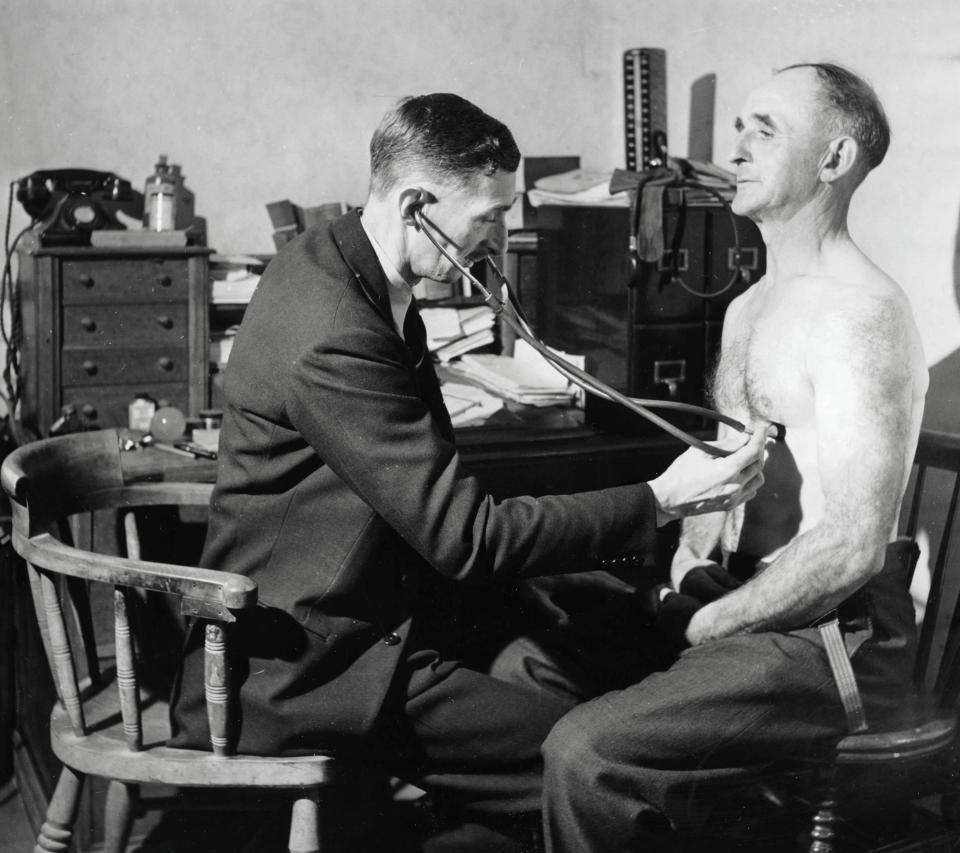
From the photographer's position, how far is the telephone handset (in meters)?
2.80

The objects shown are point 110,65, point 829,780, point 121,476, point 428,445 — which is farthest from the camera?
point 110,65

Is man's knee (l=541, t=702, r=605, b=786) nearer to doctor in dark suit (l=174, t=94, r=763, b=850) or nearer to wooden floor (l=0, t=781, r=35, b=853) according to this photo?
doctor in dark suit (l=174, t=94, r=763, b=850)

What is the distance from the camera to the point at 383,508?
151 centimetres

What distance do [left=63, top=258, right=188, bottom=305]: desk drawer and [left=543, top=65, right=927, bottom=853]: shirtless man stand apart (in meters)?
1.48

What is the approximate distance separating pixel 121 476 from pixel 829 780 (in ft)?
4.16

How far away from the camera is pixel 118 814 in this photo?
5.77ft

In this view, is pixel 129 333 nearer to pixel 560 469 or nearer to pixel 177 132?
pixel 177 132

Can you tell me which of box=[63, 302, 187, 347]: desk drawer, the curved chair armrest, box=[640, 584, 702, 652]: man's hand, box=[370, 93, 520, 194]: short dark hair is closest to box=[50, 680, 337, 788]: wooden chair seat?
the curved chair armrest

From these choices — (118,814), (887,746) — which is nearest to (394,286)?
(118,814)

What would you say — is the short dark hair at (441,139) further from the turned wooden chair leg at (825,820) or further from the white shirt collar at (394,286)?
the turned wooden chair leg at (825,820)

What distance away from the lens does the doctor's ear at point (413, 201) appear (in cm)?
165

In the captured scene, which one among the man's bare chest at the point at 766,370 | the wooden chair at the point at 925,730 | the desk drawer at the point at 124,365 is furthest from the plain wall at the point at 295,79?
the wooden chair at the point at 925,730

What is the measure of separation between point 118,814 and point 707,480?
3.41 feet

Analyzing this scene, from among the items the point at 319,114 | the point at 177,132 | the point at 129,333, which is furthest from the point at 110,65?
the point at 129,333
